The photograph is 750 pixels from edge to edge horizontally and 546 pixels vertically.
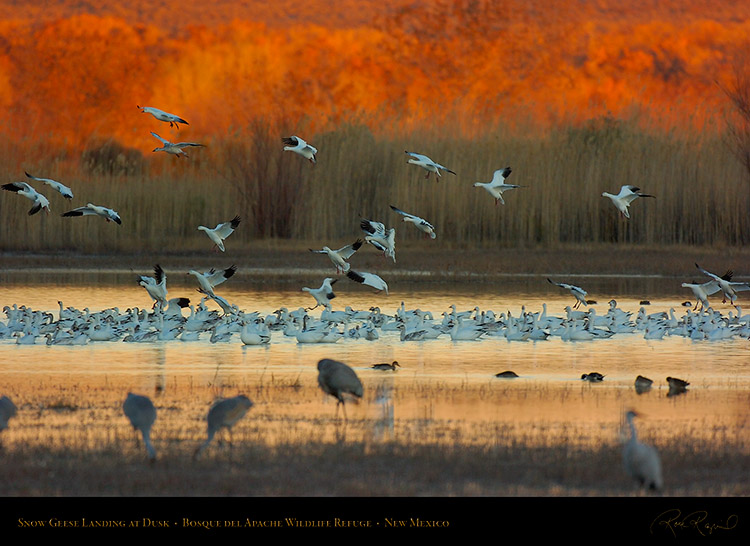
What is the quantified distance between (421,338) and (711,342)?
3.39m

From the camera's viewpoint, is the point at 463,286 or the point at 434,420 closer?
the point at 434,420

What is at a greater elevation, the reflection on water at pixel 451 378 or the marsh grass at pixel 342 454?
the reflection on water at pixel 451 378

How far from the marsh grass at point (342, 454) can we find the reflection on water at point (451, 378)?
5 cm

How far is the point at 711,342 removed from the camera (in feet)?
48.8

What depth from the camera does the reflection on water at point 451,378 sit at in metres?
8.83

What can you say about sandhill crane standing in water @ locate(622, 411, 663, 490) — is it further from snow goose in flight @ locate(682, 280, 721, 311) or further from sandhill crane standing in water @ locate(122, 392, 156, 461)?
snow goose in flight @ locate(682, 280, 721, 311)

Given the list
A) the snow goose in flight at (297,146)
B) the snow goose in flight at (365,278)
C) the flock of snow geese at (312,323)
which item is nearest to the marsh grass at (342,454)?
the flock of snow geese at (312,323)

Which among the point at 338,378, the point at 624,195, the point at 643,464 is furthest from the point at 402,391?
the point at 624,195

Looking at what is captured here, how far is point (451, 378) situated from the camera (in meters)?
11.3

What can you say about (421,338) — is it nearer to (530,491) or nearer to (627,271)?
(530,491)

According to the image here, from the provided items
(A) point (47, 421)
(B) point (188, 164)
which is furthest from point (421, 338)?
(B) point (188, 164)

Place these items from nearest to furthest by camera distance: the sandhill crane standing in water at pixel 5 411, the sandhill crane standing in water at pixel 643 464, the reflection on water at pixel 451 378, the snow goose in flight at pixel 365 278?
the sandhill crane standing in water at pixel 643 464 < the sandhill crane standing in water at pixel 5 411 < the reflection on water at pixel 451 378 < the snow goose in flight at pixel 365 278

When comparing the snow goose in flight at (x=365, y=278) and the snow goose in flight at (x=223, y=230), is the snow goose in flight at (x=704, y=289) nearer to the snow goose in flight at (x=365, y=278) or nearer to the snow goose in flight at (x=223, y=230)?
the snow goose in flight at (x=365, y=278)

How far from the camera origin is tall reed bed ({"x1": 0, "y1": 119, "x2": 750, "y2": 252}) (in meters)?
27.7
